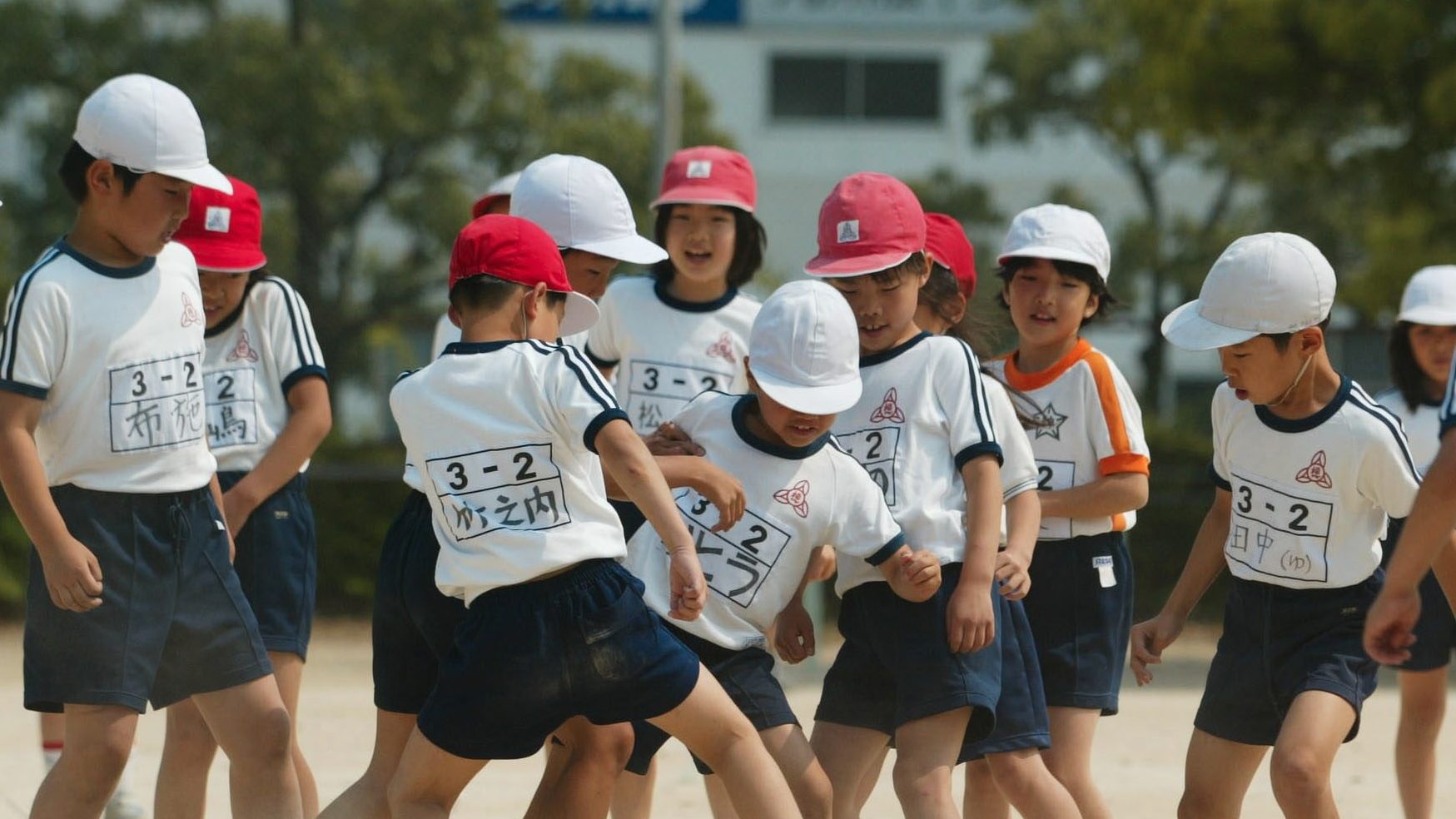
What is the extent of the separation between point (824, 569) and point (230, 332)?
1.77 meters

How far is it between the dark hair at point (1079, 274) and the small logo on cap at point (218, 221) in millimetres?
1978

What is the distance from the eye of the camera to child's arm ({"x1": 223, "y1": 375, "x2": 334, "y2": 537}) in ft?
15.6

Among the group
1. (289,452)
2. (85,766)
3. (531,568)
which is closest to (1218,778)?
(531,568)

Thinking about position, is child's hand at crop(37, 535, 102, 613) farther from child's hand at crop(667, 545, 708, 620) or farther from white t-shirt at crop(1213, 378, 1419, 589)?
white t-shirt at crop(1213, 378, 1419, 589)

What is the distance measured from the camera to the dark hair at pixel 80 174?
13.5 feet

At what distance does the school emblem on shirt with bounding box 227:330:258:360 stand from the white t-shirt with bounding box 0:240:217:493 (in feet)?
2.06

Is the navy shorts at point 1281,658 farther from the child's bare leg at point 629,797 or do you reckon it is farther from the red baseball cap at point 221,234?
the red baseball cap at point 221,234

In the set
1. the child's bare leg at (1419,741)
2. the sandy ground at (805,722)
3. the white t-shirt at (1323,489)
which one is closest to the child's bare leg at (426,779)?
the white t-shirt at (1323,489)

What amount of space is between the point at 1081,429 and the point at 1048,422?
0.29ft

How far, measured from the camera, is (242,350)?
490cm

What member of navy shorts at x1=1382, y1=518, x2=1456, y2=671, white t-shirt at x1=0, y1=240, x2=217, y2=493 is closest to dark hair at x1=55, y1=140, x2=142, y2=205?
white t-shirt at x1=0, y1=240, x2=217, y2=493

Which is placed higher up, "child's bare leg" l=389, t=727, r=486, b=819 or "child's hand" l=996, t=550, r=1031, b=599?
"child's hand" l=996, t=550, r=1031, b=599

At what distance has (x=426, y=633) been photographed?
4.13 meters

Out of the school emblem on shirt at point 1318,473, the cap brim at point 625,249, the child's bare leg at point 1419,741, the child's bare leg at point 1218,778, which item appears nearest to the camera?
the school emblem on shirt at point 1318,473
